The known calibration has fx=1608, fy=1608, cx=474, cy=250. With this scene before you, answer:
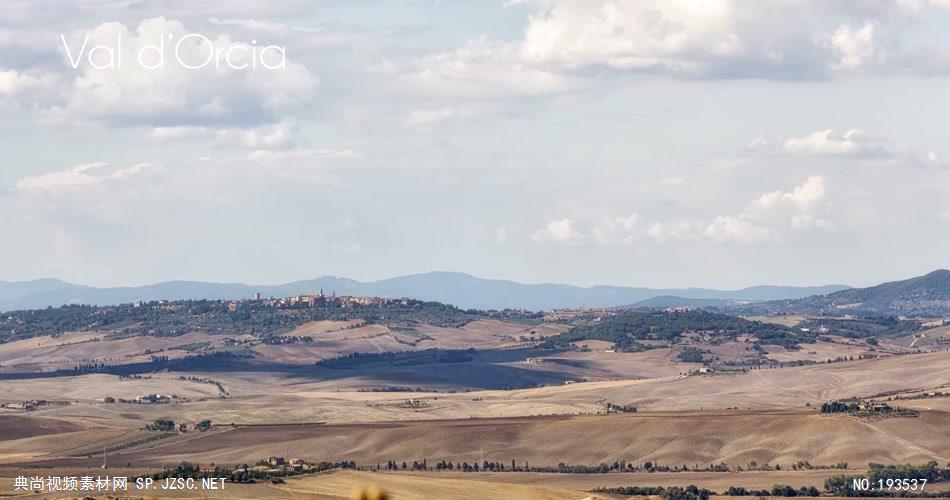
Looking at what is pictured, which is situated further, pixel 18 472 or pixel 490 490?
pixel 18 472

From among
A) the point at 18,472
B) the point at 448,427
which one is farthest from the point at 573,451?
the point at 18,472

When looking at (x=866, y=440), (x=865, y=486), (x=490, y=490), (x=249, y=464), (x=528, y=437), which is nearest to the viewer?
(x=490, y=490)

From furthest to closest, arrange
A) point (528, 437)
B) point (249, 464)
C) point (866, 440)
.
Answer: point (528, 437) < point (866, 440) < point (249, 464)

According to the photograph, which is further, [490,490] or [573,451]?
[573,451]

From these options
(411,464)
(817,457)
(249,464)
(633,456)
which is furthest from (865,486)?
(249,464)

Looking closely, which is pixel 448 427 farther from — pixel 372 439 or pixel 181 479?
pixel 181 479

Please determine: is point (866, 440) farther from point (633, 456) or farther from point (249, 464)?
point (249, 464)

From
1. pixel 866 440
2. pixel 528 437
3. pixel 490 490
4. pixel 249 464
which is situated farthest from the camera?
pixel 528 437

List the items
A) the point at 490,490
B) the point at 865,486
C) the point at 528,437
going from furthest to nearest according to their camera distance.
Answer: the point at 528,437 → the point at 865,486 → the point at 490,490
